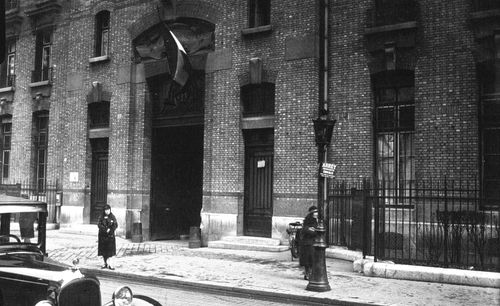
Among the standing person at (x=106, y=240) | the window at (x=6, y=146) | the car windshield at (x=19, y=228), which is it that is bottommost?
the standing person at (x=106, y=240)

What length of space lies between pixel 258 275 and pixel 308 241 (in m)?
1.37

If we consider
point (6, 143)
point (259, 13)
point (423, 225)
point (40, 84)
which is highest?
point (259, 13)

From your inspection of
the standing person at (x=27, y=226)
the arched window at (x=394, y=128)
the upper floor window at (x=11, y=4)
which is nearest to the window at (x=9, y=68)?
the upper floor window at (x=11, y=4)

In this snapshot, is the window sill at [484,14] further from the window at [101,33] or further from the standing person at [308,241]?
the window at [101,33]

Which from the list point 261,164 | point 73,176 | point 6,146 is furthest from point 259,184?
point 6,146

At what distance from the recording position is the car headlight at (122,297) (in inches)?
228

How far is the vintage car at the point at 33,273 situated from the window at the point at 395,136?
9.82m

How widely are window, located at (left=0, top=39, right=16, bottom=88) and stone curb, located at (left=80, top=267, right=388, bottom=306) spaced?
1523cm

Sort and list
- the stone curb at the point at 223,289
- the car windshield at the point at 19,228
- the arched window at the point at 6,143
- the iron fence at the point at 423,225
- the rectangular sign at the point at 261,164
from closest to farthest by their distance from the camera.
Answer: the car windshield at the point at 19,228
the stone curb at the point at 223,289
the iron fence at the point at 423,225
the rectangular sign at the point at 261,164
the arched window at the point at 6,143

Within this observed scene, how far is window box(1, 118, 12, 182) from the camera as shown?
81.0 feet

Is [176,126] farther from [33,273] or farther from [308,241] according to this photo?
[33,273]

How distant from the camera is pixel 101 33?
21453mm

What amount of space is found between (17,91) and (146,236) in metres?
10.1

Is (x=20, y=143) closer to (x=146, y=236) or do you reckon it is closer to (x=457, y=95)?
(x=146, y=236)
